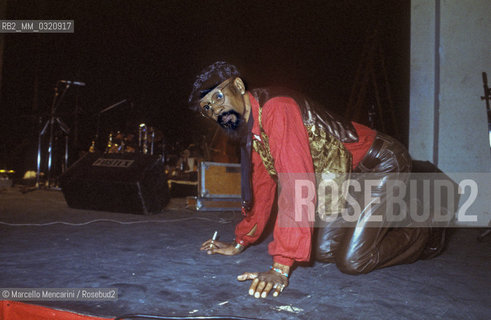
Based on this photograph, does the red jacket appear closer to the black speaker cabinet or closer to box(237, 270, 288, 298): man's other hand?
box(237, 270, 288, 298): man's other hand

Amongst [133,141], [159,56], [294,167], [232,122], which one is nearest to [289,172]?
[294,167]

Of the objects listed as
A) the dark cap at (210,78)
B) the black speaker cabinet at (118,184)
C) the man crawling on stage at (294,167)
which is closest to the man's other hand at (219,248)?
the man crawling on stage at (294,167)

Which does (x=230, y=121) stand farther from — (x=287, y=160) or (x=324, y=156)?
(x=324, y=156)

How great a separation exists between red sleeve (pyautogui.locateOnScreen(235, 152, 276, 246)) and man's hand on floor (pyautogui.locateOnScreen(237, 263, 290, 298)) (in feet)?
2.01

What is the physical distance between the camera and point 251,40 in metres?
6.25

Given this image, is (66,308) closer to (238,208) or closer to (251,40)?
(238,208)

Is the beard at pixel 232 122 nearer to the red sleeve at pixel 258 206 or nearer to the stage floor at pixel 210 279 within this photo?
the red sleeve at pixel 258 206

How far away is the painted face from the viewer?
1575 mm

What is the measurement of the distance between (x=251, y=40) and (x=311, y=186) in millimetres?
5425

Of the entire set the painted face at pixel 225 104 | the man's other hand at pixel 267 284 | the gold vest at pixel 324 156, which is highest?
the painted face at pixel 225 104

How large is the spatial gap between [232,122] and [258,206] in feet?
1.89

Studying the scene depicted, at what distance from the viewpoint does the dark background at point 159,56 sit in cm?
547

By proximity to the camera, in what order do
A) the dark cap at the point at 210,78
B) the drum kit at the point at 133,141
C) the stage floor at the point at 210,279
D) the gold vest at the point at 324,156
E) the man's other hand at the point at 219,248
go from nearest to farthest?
the stage floor at the point at 210,279 < the dark cap at the point at 210,78 < the gold vest at the point at 324,156 < the man's other hand at the point at 219,248 < the drum kit at the point at 133,141

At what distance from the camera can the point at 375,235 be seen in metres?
1.73
